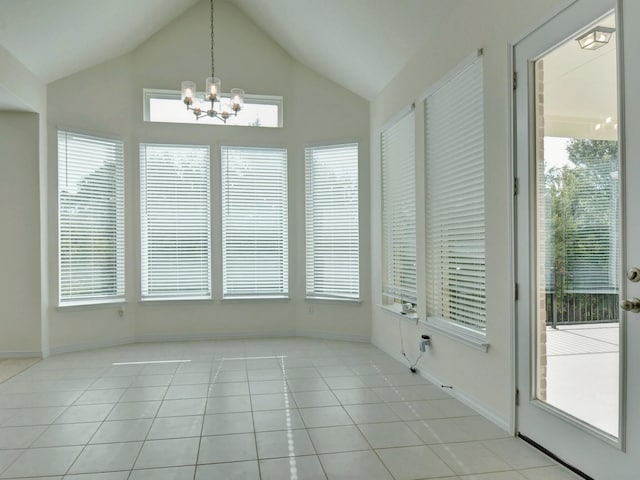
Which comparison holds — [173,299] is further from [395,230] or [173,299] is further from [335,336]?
[395,230]

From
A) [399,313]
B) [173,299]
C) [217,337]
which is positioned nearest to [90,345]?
[173,299]

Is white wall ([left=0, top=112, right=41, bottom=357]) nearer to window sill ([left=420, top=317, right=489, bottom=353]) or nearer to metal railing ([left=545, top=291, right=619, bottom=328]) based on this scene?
window sill ([left=420, top=317, right=489, bottom=353])

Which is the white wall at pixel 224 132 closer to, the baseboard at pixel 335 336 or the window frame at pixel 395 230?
the baseboard at pixel 335 336

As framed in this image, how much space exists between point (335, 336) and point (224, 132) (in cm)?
309

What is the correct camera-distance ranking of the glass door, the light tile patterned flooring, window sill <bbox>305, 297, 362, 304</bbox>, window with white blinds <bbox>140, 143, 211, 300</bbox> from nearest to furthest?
the glass door → the light tile patterned flooring → window sill <bbox>305, 297, 362, 304</bbox> → window with white blinds <bbox>140, 143, 211, 300</bbox>

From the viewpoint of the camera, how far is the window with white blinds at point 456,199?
332 centimetres

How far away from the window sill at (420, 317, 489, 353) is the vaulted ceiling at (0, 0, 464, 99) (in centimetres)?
253

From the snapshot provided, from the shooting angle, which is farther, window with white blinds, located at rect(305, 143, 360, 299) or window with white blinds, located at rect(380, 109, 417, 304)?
window with white blinds, located at rect(305, 143, 360, 299)

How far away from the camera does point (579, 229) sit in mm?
2438

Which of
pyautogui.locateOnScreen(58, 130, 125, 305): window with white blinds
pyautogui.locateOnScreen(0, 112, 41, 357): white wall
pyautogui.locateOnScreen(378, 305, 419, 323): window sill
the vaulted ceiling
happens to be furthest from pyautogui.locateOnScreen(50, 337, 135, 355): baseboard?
pyautogui.locateOnScreen(378, 305, 419, 323): window sill

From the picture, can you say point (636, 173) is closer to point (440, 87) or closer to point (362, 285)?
point (440, 87)

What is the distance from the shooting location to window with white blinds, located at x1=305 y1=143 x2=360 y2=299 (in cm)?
586

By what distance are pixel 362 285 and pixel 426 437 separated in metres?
3.01

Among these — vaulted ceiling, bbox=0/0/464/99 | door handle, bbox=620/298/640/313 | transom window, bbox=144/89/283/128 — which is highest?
vaulted ceiling, bbox=0/0/464/99
